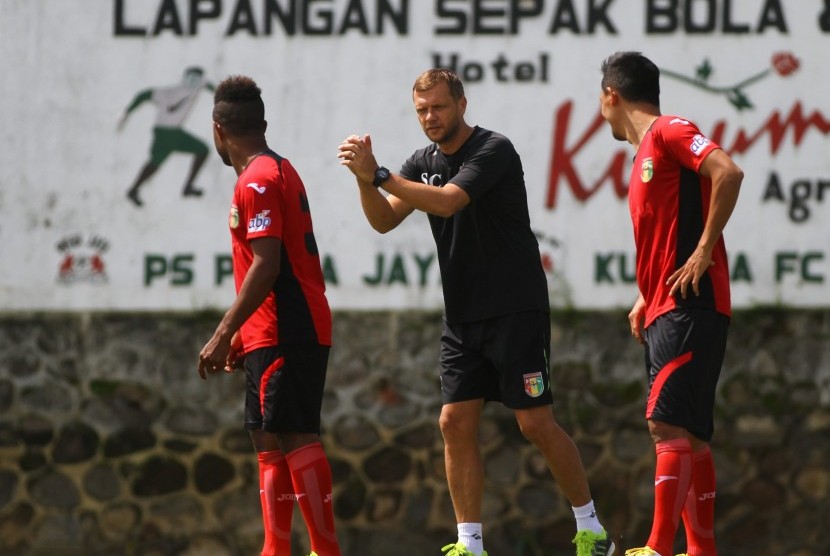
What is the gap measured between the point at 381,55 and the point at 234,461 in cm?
289

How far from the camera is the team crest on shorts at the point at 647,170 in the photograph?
20.8 ft

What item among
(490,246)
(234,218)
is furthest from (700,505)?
(234,218)

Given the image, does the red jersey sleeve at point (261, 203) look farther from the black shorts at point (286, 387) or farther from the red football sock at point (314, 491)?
the red football sock at point (314, 491)

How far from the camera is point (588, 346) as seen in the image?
10203mm

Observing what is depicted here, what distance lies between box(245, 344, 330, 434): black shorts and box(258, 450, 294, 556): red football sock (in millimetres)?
188

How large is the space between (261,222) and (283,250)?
0.73ft

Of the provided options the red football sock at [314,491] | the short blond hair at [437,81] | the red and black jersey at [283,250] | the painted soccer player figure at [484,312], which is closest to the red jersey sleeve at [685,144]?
the painted soccer player figure at [484,312]

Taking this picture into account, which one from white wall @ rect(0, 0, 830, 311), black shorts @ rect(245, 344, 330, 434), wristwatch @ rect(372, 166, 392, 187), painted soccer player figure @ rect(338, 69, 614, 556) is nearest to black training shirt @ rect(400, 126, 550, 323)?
painted soccer player figure @ rect(338, 69, 614, 556)

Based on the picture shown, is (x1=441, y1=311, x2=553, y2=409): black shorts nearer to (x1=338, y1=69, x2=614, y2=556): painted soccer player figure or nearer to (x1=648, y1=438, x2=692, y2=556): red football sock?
(x1=338, y1=69, x2=614, y2=556): painted soccer player figure

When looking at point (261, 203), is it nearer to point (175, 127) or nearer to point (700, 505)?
point (700, 505)

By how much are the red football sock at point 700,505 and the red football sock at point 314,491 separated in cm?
153

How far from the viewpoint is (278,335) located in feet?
21.8

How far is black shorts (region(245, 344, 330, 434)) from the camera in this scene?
660 cm

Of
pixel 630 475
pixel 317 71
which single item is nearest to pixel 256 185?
pixel 317 71
